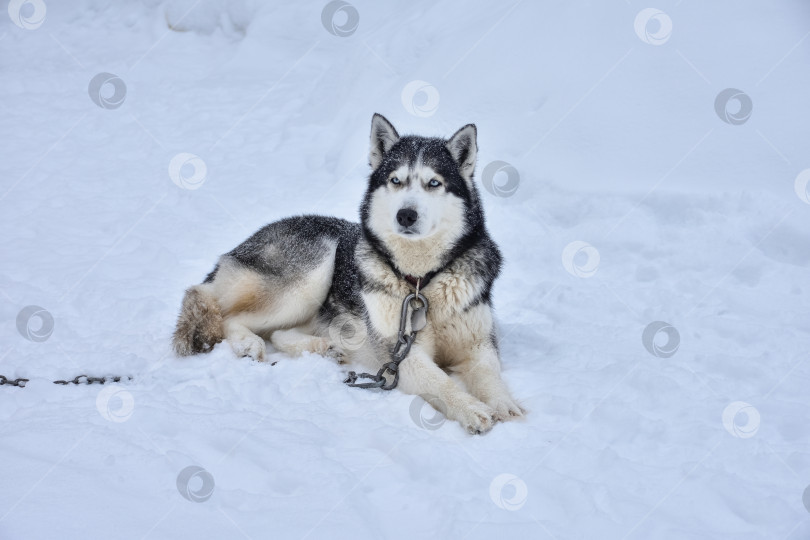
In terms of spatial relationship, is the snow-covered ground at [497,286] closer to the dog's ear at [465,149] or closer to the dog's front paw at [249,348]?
the dog's front paw at [249,348]

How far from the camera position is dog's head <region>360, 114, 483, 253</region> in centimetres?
348

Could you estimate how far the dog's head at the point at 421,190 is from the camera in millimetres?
3479

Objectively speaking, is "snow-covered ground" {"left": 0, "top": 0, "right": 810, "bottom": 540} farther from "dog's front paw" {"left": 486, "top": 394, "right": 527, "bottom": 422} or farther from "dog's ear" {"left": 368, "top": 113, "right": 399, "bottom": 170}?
"dog's ear" {"left": 368, "top": 113, "right": 399, "bottom": 170}

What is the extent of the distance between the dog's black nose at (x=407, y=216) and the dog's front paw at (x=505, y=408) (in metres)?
1.05

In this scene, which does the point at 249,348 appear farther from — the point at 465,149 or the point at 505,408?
the point at 465,149

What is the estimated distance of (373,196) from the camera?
3.89 meters

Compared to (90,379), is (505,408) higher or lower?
higher

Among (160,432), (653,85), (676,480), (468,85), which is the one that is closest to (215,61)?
(468,85)

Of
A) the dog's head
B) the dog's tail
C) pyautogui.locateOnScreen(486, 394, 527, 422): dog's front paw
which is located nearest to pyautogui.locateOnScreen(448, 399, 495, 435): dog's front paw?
pyautogui.locateOnScreen(486, 394, 527, 422): dog's front paw

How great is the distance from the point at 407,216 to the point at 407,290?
55cm

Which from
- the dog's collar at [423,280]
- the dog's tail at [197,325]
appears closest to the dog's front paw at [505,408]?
the dog's collar at [423,280]

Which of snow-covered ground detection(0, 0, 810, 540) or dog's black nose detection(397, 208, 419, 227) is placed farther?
dog's black nose detection(397, 208, 419, 227)

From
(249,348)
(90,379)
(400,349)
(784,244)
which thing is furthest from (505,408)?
(784,244)

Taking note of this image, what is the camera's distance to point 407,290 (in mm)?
3746
